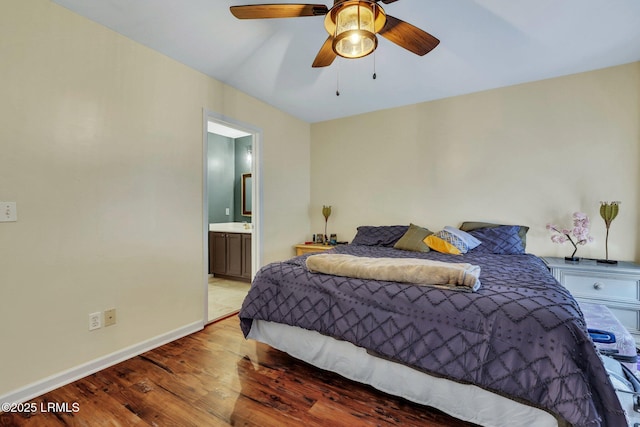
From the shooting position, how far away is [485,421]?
1376 mm

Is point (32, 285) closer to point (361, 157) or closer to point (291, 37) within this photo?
point (291, 37)

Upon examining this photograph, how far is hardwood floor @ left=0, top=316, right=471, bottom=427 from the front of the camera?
4.95 ft

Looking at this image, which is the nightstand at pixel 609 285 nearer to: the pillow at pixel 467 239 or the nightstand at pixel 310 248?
the pillow at pixel 467 239

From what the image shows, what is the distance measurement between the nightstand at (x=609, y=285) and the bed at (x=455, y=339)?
31.5 inches

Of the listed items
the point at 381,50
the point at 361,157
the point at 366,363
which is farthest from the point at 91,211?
the point at 361,157

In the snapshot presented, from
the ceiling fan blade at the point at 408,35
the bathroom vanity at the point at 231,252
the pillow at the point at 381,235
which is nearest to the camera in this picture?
the ceiling fan blade at the point at 408,35

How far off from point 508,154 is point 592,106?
79 centimetres

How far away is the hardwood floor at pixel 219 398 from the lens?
1.51 metres

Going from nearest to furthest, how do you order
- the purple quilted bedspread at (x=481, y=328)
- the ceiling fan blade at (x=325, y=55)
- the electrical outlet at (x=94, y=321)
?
the purple quilted bedspread at (x=481, y=328), the ceiling fan blade at (x=325, y=55), the electrical outlet at (x=94, y=321)

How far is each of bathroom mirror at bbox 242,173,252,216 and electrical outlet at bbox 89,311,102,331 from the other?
120 inches

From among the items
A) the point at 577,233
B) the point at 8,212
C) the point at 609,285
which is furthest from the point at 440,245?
the point at 8,212

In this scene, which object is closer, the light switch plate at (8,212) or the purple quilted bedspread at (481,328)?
the purple quilted bedspread at (481,328)

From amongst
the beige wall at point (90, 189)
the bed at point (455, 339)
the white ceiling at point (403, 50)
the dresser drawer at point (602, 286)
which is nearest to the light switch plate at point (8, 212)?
the beige wall at point (90, 189)

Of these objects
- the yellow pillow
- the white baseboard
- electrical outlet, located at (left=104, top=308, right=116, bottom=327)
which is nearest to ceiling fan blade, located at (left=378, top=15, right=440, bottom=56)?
the yellow pillow
